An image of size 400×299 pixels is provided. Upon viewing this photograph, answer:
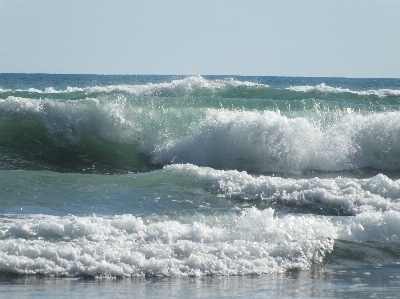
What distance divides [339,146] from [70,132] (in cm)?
563

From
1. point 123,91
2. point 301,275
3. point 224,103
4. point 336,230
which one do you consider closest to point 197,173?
point 336,230

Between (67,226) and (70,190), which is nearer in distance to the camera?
(67,226)

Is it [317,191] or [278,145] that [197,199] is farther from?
[278,145]

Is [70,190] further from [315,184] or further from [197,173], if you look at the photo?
[315,184]

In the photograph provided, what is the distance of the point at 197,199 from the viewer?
378 inches

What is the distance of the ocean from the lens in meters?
6.14

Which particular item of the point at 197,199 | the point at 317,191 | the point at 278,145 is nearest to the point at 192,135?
the point at 278,145

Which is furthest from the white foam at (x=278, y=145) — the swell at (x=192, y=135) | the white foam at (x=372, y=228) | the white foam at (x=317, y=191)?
the white foam at (x=372, y=228)

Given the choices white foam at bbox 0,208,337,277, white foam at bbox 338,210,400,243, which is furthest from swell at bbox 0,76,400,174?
white foam at bbox 0,208,337,277

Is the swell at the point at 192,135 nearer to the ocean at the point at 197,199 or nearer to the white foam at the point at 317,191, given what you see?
the ocean at the point at 197,199

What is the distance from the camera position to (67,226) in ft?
23.1

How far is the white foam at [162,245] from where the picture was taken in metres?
6.25

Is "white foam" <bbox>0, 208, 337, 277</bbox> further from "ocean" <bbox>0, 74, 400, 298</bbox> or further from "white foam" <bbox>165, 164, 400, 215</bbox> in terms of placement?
"white foam" <bbox>165, 164, 400, 215</bbox>

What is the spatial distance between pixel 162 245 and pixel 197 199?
2.90m
